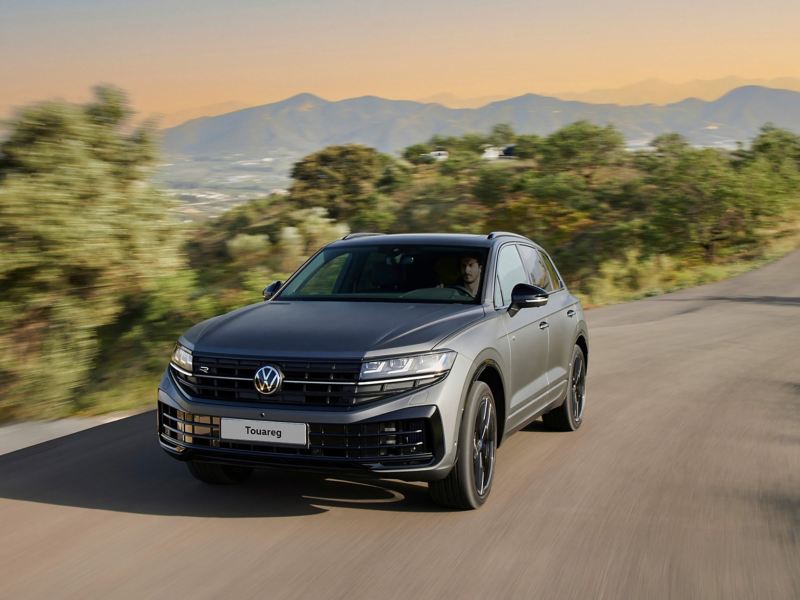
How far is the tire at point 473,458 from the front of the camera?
5.21 metres

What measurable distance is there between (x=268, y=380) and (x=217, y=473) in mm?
1089

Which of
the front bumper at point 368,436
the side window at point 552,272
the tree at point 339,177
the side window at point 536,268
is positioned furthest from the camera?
the tree at point 339,177

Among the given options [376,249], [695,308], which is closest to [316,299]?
[376,249]

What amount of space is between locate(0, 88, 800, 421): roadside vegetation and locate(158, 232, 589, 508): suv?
151 inches

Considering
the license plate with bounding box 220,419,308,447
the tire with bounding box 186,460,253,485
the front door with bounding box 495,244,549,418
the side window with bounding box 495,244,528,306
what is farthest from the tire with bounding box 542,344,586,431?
the license plate with bounding box 220,419,308,447

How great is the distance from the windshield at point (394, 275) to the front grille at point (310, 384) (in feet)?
4.02

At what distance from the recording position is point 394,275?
6.43 meters

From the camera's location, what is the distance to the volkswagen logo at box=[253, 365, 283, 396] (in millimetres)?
4953

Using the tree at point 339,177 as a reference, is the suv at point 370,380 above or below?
above

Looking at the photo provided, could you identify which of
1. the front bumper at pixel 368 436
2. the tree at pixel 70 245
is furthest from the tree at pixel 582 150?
the front bumper at pixel 368 436

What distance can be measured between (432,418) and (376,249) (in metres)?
1.99

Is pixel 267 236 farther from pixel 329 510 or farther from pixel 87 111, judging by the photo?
pixel 329 510

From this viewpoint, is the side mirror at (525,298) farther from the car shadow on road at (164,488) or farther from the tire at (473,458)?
the car shadow on road at (164,488)

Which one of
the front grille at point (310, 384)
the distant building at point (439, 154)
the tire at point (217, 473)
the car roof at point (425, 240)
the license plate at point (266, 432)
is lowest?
the distant building at point (439, 154)
